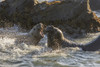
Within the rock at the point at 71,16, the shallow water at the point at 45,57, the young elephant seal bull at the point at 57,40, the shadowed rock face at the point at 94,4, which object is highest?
the shadowed rock face at the point at 94,4


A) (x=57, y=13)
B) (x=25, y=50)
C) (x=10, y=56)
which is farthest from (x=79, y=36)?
(x=10, y=56)

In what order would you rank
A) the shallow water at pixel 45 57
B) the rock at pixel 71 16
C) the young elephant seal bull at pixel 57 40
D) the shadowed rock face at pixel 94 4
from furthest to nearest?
the shadowed rock face at pixel 94 4
the rock at pixel 71 16
the young elephant seal bull at pixel 57 40
the shallow water at pixel 45 57

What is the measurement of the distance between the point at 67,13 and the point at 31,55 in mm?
4650

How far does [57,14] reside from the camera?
36.9 feet

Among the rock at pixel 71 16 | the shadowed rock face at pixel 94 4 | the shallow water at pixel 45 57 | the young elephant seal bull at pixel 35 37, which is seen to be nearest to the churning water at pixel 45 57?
the shallow water at pixel 45 57

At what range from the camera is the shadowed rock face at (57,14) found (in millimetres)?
10648

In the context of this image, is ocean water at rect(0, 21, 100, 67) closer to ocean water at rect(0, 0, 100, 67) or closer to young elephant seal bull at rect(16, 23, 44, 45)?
ocean water at rect(0, 0, 100, 67)

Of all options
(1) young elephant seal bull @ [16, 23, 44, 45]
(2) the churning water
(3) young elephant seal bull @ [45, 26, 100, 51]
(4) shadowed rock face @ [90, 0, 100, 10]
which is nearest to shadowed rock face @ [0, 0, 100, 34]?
(1) young elephant seal bull @ [16, 23, 44, 45]

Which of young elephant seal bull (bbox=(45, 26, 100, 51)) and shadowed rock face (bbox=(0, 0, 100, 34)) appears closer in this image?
young elephant seal bull (bbox=(45, 26, 100, 51))

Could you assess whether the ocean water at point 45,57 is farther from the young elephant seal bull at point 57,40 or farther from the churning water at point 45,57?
the young elephant seal bull at point 57,40

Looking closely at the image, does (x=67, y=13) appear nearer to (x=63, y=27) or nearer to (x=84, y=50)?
(x=63, y=27)

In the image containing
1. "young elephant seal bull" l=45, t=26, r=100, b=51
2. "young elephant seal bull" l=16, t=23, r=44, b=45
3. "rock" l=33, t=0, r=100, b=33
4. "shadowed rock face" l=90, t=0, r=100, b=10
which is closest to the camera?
"young elephant seal bull" l=45, t=26, r=100, b=51

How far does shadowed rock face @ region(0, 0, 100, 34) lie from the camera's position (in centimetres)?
1065

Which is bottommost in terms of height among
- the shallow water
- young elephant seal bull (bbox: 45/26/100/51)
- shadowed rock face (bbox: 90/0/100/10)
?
the shallow water
